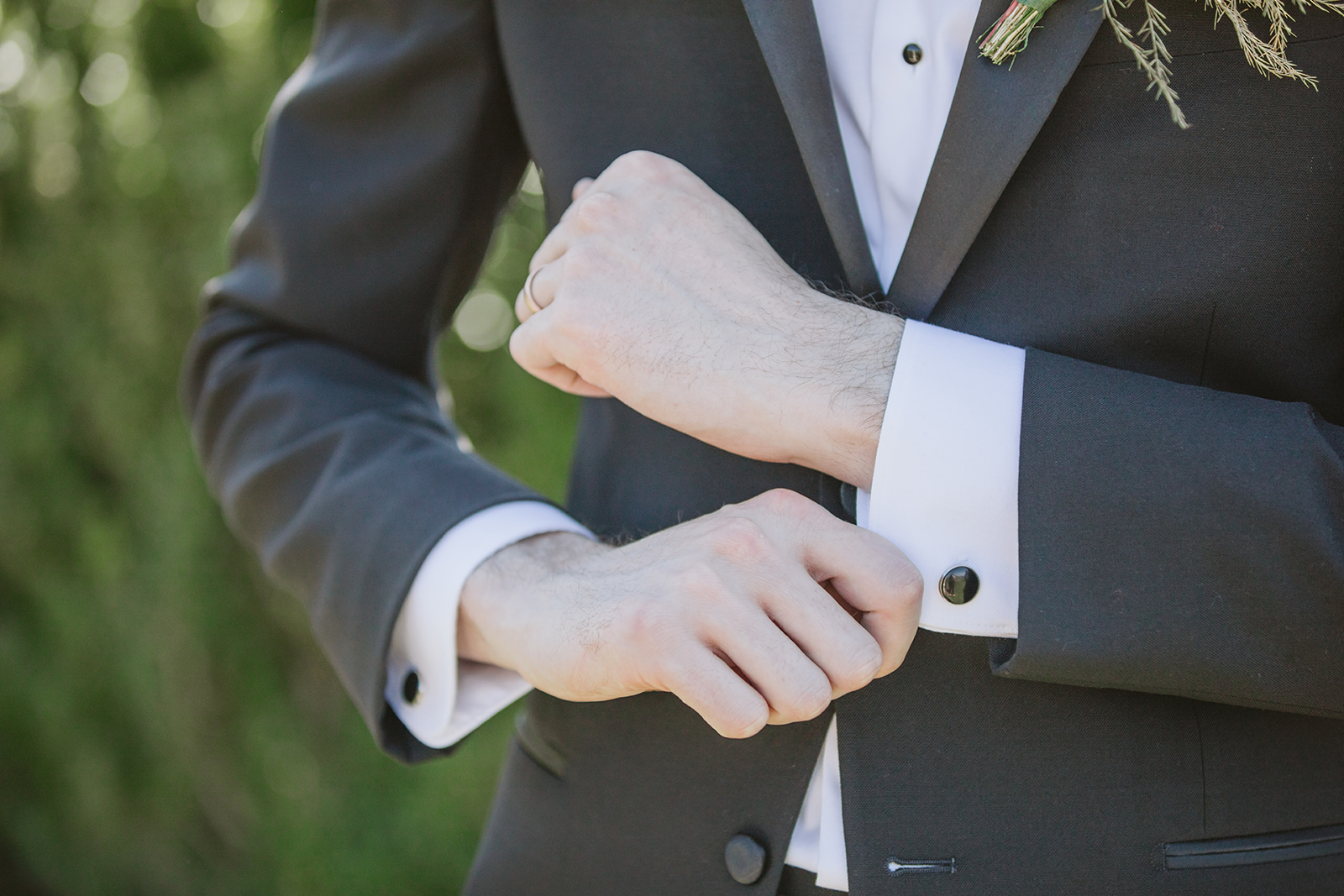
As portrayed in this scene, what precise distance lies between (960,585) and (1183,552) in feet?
0.63

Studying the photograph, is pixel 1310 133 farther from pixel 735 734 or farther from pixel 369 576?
pixel 369 576

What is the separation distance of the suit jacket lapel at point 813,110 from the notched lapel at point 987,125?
7 cm

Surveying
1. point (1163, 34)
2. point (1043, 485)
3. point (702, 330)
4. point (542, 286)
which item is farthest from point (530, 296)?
point (1163, 34)

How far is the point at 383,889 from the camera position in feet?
11.1

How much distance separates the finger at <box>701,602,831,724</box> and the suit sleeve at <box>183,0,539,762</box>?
0.47 meters

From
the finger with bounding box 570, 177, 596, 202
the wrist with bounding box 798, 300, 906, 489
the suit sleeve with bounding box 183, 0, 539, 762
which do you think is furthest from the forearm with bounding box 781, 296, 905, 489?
the suit sleeve with bounding box 183, 0, 539, 762

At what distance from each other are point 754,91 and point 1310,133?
1.86 ft

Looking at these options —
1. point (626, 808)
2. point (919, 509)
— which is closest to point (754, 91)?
point (919, 509)

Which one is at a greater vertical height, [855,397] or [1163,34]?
[1163,34]

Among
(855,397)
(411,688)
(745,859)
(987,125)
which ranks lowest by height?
(745,859)

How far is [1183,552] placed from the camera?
903 millimetres

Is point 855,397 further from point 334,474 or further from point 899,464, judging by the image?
point 334,474

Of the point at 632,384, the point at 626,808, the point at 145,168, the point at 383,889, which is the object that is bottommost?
the point at 383,889

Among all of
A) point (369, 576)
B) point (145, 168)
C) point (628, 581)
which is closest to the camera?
point (628, 581)
